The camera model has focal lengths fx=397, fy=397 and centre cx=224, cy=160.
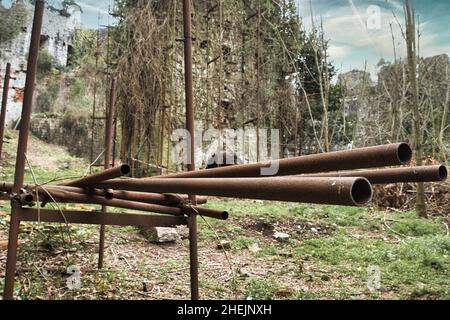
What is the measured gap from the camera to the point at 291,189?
959mm

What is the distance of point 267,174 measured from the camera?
1479 mm

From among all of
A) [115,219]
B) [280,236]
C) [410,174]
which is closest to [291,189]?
[410,174]

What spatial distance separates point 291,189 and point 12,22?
22.9m

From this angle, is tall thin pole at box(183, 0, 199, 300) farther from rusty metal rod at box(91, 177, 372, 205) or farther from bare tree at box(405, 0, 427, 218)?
bare tree at box(405, 0, 427, 218)

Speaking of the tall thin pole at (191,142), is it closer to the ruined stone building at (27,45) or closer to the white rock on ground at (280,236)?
the white rock on ground at (280,236)

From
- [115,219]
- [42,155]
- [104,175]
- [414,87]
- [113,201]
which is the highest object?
[414,87]

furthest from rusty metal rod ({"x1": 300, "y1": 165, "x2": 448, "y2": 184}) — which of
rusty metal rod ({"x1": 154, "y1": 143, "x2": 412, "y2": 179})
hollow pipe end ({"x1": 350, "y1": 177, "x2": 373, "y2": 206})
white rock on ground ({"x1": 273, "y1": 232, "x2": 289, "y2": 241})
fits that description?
white rock on ground ({"x1": 273, "y1": 232, "x2": 289, "y2": 241})

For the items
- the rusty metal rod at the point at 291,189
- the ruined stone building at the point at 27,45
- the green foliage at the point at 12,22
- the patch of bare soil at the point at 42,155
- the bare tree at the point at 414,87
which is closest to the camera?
the rusty metal rod at the point at 291,189

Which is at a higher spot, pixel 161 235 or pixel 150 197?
pixel 150 197

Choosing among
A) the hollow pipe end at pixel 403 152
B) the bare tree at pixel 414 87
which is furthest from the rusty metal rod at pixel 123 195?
the bare tree at pixel 414 87

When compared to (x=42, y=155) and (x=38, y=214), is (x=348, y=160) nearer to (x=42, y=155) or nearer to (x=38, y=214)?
(x=38, y=214)

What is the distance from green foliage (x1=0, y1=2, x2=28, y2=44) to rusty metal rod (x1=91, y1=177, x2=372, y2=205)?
22.3 metres

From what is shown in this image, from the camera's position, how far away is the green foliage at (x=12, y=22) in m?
19.8

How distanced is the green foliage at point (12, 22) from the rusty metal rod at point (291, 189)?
22.3 m
